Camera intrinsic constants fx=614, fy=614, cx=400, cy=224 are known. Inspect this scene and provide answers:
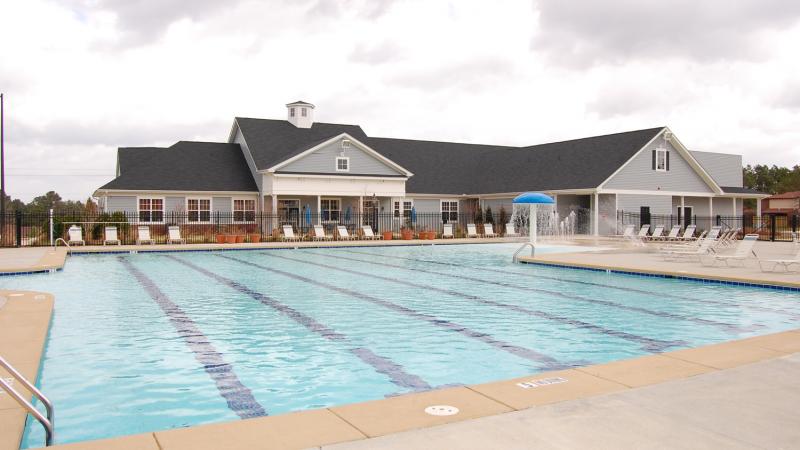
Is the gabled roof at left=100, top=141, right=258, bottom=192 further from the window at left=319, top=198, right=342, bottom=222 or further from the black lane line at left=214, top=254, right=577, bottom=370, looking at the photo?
the black lane line at left=214, top=254, right=577, bottom=370

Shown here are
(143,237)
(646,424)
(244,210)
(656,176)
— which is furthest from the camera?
(656,176)

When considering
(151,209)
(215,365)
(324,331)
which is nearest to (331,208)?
(151,209)

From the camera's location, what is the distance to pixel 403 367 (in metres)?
7.25

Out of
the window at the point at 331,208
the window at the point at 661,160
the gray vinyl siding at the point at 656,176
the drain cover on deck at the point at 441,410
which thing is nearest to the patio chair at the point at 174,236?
the window at the point at 331,208

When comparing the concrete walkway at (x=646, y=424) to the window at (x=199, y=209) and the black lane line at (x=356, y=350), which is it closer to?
the black lane line at (x=356, y=350)

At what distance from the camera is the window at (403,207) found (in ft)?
126

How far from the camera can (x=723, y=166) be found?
145 ft

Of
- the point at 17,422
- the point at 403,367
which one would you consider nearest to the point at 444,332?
the point at 403,367

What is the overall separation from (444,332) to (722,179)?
136ft

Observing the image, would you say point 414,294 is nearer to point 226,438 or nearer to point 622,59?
point 226,438

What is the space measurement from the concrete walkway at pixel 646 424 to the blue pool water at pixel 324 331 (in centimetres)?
192

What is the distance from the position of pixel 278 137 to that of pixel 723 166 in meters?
31.4

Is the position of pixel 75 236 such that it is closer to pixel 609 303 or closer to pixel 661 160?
pixel 609 303

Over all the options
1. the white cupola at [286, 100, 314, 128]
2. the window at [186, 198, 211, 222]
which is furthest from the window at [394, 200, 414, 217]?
the window at [186, 198, 211, 222]
